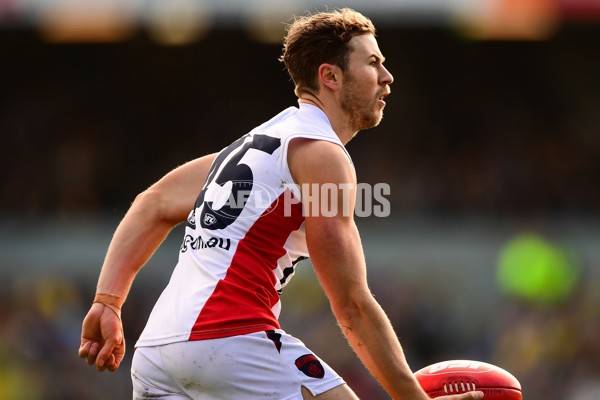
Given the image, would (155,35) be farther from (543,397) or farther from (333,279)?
(333,279)

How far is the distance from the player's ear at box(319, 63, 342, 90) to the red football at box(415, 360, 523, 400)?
1.34 m

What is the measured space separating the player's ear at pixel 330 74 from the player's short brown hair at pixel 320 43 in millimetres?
23

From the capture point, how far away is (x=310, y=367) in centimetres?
332

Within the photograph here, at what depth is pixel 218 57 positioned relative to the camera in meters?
16.0

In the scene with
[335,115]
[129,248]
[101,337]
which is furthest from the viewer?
[129,248]

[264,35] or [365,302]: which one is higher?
[264,35]

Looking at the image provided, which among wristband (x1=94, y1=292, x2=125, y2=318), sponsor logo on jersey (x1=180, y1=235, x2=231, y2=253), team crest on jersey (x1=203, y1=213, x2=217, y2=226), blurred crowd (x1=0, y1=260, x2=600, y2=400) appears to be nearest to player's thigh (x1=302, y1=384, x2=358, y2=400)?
sponsor logo on jersey (x1=180, y1=235, x2=231, y2=253)

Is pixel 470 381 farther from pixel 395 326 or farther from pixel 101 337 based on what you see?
pixel 395 326

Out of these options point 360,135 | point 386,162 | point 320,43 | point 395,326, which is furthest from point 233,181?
point 360,135

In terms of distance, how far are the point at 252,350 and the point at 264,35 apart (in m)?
11.3

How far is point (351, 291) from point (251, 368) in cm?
47

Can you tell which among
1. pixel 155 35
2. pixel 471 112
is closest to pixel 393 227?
pixel 471 112

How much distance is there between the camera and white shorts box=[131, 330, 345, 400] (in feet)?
10.8

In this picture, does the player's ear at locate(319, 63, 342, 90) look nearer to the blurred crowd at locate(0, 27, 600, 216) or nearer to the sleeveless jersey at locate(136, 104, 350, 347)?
the sleeveless jersey at locate(136, 104, 350, 347)
